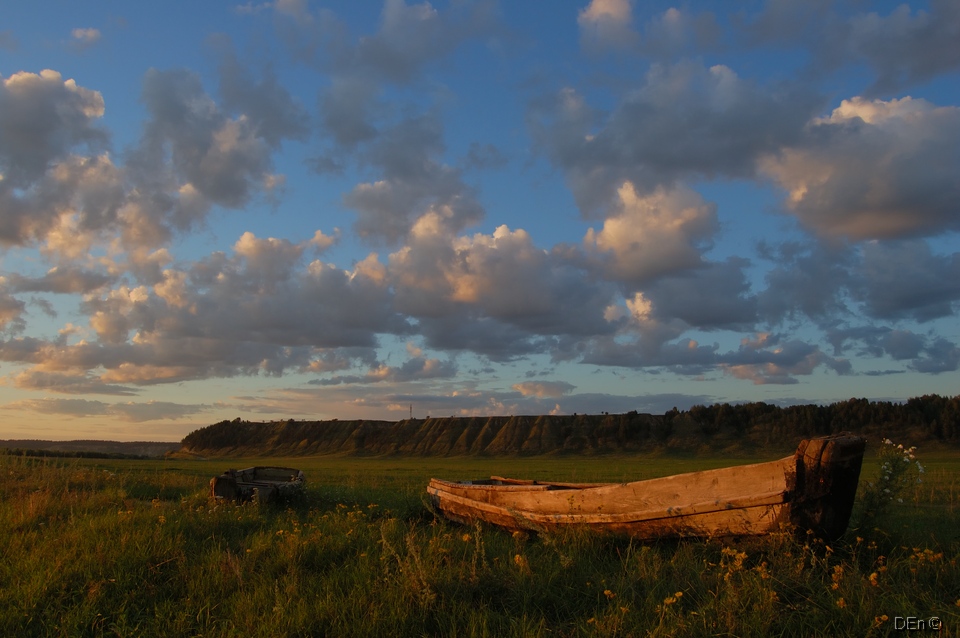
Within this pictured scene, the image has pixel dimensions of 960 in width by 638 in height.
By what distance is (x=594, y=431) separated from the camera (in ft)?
276

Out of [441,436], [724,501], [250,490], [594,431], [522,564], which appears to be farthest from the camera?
[441,436]

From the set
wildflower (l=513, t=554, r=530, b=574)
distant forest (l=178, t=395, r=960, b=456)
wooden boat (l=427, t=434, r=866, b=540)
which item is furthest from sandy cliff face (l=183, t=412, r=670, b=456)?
wildflower (l=513, t=554, r=530, b=574)

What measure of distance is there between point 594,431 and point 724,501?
79766 mm

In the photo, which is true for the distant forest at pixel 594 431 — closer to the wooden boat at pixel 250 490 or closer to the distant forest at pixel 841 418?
the distant forest at pixel 841 418

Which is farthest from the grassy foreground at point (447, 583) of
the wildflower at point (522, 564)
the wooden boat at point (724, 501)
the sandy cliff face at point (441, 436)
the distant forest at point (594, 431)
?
the sandy cliff face at point (441, 436)

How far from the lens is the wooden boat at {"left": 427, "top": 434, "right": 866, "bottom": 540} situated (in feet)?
20.5

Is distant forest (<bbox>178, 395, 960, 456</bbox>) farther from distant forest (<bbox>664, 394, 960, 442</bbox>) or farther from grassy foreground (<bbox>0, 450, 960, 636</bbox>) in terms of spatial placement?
grassy foreground (<bbox>0, 450, 960, 636</bbox>)

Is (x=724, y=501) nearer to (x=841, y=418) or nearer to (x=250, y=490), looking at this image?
(x=250, y=490)

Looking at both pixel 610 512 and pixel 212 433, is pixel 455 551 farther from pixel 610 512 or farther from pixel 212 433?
pixel 212 433

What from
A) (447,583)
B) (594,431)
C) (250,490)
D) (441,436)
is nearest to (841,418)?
(594,431)

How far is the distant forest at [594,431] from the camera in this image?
210ft

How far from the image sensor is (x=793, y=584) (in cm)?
533

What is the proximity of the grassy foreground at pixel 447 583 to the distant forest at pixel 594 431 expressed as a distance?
6606 cm

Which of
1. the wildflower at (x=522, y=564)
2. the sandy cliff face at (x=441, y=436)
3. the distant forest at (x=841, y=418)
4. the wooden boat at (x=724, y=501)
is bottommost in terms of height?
the sandy cliff face at (x=441, y=436)
